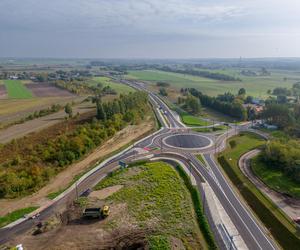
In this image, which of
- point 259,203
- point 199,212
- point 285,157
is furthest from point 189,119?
point 199,212

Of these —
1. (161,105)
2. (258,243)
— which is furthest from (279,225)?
(161,105)

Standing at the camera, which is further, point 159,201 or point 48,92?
point 48,92

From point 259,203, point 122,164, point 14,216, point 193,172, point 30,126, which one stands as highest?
point 30,126

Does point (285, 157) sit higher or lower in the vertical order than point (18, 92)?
lower

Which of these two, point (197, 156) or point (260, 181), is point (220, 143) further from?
point (260, 181)

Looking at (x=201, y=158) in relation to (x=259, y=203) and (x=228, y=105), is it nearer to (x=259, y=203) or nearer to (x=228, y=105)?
(x=259, y=203)
